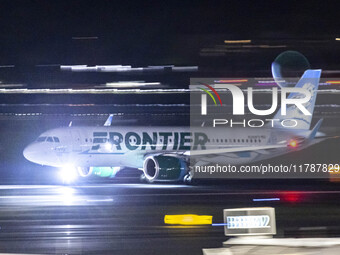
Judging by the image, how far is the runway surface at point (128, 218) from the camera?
426 inches

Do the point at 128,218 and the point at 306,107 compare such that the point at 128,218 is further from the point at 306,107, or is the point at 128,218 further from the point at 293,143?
the point at 306,107

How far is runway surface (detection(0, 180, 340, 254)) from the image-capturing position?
35.5ft

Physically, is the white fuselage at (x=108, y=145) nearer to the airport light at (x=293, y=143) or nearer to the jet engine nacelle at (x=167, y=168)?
the jet engine nacelle at (x=167, y=168)

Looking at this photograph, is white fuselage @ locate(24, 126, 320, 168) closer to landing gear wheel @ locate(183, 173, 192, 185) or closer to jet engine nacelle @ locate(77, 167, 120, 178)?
jet engine nacelle @ locate(77, 167, 120, 178)

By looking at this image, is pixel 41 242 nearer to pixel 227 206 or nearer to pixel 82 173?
pixel 227 206

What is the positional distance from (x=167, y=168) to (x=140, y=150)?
2.32 m

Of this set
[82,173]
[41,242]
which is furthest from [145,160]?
[41,242]

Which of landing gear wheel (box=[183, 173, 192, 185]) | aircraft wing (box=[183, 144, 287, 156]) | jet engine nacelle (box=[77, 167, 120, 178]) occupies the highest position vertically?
aircraft wing (box=[183, 144, 287, 156])

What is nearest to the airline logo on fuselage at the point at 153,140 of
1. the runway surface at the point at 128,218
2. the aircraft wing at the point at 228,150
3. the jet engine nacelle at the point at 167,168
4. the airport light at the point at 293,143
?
the aircraft wing at the point at 228,150

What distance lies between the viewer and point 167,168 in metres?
26.8

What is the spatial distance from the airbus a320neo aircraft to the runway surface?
2.80 metres

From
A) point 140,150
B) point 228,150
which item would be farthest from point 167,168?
point 228,150

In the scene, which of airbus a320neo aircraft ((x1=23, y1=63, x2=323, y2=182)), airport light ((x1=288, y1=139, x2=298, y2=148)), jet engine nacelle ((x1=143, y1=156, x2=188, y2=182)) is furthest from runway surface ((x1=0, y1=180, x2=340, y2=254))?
airport light ((x1=288, y1=139, x2=298, y2=148))

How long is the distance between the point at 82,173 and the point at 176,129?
5.02 meters
